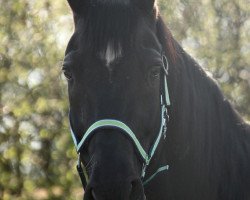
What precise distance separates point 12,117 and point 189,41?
15.4 feet

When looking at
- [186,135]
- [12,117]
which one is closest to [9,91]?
[12,117]

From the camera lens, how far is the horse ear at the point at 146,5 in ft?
11.4

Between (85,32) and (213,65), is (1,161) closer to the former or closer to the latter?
(213,65)

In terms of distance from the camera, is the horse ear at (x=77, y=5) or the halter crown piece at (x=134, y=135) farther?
the horse ear at (x=77, y=5)

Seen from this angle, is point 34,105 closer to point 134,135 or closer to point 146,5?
point 146,5

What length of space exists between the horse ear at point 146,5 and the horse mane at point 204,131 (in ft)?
0.52

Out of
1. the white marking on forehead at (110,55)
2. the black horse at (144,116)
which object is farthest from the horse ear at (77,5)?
the white marking on forehead at (110,55)

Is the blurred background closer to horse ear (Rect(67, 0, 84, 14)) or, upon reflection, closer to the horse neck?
the horse neck

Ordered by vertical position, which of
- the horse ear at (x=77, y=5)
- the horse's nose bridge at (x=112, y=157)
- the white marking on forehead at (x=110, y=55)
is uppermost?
the horse ear at (x=77, y=5)

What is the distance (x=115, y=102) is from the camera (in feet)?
10.2

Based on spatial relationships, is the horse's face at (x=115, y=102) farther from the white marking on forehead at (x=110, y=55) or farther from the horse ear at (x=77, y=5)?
the horse ear at (x=77, y=5)

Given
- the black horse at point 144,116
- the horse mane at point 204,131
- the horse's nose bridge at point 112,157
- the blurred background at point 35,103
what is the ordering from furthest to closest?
1. the blurred background at point 35,103
2. the horse mane at point 204,131
3. the black horse at point 144,116
4. the horse's nose bridge at point 112,157

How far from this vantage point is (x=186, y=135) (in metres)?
3.69

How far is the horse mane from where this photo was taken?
12.0 ft
